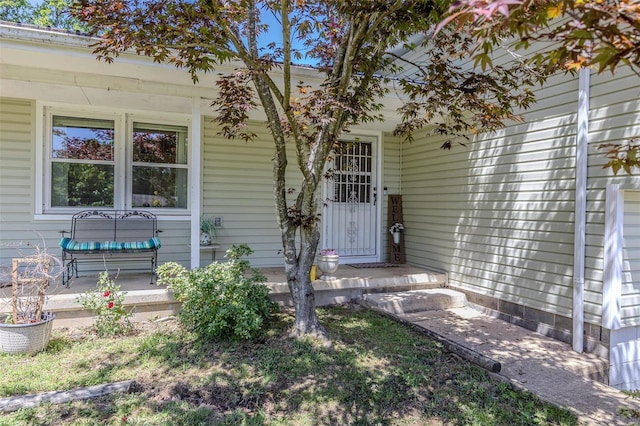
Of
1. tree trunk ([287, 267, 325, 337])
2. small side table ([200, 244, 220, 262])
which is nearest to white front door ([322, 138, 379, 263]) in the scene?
small side table ([200, 244, 220, 262])

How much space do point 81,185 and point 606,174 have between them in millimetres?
6252

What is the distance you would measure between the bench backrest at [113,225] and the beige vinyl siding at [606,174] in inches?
210

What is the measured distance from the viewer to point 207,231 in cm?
559

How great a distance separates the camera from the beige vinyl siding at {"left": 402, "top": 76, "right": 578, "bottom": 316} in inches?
158

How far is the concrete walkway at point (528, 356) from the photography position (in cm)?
279

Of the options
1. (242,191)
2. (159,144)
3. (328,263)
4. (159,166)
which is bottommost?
(328,263)

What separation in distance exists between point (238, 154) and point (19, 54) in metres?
2.86

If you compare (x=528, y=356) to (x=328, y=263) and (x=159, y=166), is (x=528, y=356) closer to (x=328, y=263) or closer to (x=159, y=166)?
(x=328, y=263)

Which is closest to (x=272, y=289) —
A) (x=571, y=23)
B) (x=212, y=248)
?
(x=212, y=248)

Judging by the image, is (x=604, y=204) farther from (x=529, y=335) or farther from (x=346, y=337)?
(x=346, y=337)

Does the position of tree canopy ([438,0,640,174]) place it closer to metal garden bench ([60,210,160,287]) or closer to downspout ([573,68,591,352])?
downspout ([573,68,591,352])

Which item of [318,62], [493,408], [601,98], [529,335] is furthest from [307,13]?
[529,335]

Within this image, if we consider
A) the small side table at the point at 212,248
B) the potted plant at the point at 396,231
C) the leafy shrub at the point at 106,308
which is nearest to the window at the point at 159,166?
the small side table at the point at 212,248

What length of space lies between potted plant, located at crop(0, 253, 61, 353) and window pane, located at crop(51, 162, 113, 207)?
6.40 ft
